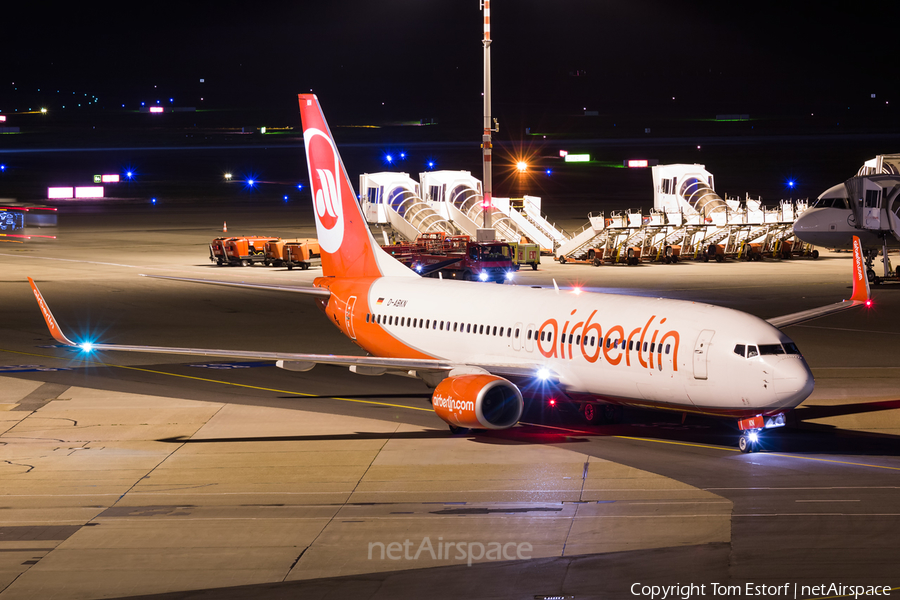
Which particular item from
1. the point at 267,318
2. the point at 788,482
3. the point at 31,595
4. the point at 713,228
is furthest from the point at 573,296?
the point at 713,228

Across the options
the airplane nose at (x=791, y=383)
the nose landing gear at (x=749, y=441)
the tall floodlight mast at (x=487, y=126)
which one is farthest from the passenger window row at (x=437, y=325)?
the tall floodlight mast at (x=487, y=126)

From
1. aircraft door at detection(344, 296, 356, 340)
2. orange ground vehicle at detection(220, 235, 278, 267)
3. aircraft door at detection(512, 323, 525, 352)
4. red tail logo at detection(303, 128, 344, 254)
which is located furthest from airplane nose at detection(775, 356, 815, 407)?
orange ground vehicle at detection(220, 235, 278, 267)

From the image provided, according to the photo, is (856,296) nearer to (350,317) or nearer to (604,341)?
(604,341)

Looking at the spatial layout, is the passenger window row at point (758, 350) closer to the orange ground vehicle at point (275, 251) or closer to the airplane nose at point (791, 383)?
the airplane nose at point (791, 383)

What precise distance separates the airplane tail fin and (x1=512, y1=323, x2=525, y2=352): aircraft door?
21.2ft

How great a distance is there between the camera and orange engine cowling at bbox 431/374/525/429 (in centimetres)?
2677

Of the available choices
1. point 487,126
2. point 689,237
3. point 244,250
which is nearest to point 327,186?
point 487,126

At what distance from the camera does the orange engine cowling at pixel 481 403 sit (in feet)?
87.8

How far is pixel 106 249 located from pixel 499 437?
62.0 meters

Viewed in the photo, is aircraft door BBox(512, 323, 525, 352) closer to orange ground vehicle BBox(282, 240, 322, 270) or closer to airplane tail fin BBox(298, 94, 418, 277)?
airplane tail fin BBox(298, 94, 418, 277)

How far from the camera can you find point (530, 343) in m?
29.3

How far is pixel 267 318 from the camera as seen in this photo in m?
50.7

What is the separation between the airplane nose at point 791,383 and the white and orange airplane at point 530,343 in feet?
0.08

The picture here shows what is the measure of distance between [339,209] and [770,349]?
1559 cm
